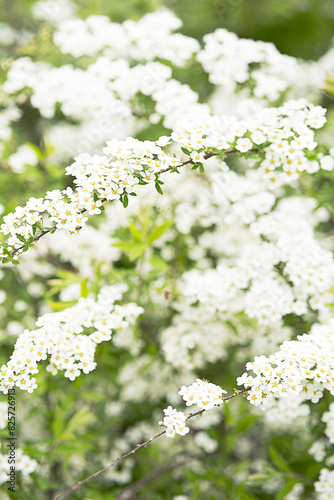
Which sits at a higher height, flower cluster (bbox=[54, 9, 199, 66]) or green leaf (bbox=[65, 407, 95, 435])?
flower cluster (bbox=[54, 9, 199, 66])

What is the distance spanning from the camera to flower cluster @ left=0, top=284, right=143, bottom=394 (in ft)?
6.62

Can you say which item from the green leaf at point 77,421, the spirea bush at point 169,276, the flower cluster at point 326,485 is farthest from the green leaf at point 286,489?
the green leaf at point 77,421

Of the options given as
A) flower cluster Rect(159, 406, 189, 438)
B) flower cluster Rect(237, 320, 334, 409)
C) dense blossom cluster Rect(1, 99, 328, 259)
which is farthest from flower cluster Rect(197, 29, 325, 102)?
flower cluster Rect(159, 406, 189, 438)

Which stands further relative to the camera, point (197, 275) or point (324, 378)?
point (197, 275)

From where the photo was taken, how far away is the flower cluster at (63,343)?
2018 millimetres

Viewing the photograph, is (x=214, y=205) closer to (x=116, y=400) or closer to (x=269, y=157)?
(x=269, y=157)

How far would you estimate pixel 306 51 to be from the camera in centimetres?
603

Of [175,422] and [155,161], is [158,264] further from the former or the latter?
[175,422]

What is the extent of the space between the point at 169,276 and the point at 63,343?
1.32 m

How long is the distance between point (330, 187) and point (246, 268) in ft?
2.20

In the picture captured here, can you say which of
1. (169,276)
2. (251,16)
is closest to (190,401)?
(169,276)

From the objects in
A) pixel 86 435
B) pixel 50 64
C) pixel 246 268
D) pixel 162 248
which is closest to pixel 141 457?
pixel 86 435

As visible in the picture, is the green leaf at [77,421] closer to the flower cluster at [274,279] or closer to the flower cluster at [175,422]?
the flower cluster at [274,279]

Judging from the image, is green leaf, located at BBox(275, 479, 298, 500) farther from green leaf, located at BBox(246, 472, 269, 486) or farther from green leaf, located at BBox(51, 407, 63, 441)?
green leaf, located at BBox(51, 407, 63, 441)
